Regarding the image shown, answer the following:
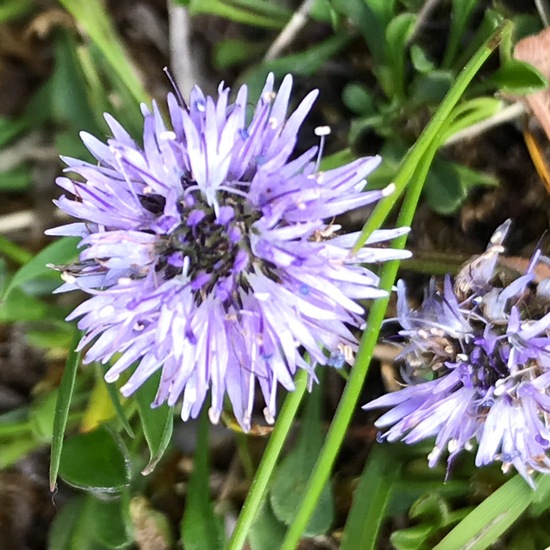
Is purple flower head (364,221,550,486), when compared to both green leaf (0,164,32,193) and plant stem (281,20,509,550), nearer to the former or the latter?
plant stem (281,20,509,550)

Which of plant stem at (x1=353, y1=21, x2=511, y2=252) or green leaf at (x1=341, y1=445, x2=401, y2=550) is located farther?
green leaf at (x1=341, y1=445, x2=401, y2=550)

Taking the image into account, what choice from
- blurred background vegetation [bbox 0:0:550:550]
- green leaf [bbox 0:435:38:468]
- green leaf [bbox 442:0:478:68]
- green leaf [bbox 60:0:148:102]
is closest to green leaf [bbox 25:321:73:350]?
blurred background vegetation [bbox 0:0:550:550]

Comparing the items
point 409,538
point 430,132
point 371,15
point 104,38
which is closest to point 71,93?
point 104,38

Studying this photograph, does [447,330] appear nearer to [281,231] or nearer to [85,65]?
[281,231]

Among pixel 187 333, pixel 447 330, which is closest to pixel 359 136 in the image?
pixel 447 330

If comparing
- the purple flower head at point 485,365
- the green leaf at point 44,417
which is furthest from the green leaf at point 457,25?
the green leaf at point 44,417

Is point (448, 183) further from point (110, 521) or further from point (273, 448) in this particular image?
point (110, 521)
